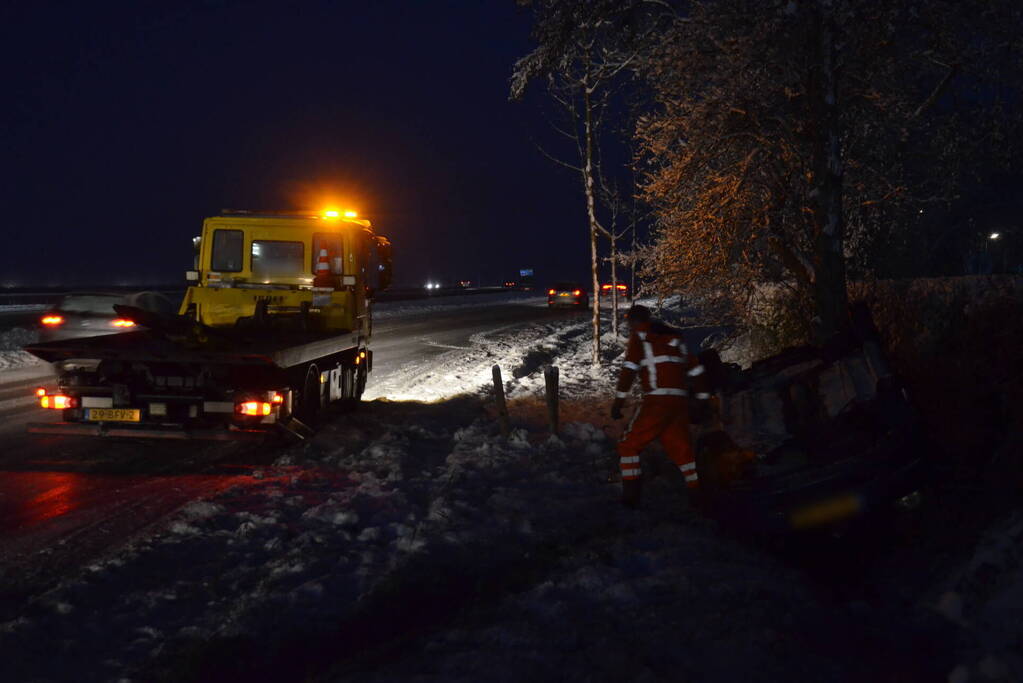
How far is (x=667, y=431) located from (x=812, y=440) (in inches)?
45.8

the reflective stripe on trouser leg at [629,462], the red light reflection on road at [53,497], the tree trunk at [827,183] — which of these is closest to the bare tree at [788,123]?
the tree trunk at [827,183]

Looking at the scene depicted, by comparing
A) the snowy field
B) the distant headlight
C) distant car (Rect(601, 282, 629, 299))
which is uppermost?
distant car (Rect(601, 282, 629, 299))

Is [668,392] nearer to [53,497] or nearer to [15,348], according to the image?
[53,497]

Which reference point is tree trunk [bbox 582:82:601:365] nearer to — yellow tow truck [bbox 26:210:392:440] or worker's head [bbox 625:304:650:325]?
yellow tow truck [bbox 26:210:392:440]

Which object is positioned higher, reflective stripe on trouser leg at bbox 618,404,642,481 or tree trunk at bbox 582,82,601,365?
tree trunk at bbox 582,82,601,365

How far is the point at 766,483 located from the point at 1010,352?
346 centimetres

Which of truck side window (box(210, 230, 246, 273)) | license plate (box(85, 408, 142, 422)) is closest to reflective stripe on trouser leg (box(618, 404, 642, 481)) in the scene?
license plate (box(85, 408, 142, 422))

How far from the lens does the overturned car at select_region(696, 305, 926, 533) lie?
488cm

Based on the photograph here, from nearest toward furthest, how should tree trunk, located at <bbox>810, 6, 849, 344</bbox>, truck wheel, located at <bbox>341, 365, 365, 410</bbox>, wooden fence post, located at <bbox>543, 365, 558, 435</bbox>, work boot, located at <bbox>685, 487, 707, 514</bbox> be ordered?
work boot, located at <bbox>685, 487, 707, 514</bbox>, tree trunk, located at <bbox>810, 6, 849, 344</bbox>, wooden fence post, located at <bbox>543, 365, 558, 435</bbox>, truck wheel, located at <bbox>341, 365, 365, 410</bbox>

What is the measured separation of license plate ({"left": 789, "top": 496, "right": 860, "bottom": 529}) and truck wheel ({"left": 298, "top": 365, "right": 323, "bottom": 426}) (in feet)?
19.7

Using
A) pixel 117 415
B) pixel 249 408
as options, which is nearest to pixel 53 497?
pixel 117 415

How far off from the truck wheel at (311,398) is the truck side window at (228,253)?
2.45 metres

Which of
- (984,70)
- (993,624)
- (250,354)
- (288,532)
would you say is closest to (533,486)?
(288,532)

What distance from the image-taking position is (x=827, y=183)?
9078 millimetres
